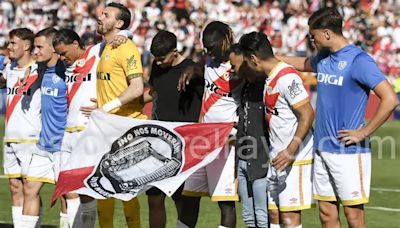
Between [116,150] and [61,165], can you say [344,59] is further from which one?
[61,165]

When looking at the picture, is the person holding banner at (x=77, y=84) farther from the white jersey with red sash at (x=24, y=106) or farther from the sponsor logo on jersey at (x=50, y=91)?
the white jersey with red sash at (x=24, y=106)

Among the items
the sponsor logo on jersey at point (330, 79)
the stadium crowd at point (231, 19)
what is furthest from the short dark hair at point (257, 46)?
the stadium crowd at point (231, 19)

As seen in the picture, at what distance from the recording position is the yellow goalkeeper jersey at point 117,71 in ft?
30.9

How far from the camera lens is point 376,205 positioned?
43.8 feet

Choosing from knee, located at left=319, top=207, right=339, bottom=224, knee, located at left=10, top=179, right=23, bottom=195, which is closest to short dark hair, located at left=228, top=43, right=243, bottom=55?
knee, located at left=319, top=207, right=339, bottom=224

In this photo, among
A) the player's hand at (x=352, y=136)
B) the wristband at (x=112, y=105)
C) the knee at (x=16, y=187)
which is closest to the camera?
the player's hand at (x=352, y=136)

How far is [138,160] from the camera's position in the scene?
941 centimetres

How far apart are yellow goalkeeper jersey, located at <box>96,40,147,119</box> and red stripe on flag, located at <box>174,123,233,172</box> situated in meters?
0.68

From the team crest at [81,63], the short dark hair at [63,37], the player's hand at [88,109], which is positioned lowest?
the player's hand at [88,109]

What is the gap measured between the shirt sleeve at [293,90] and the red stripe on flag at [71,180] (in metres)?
2.20

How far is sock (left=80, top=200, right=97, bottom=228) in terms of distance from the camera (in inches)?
385

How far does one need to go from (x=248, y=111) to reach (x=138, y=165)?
1.23 m

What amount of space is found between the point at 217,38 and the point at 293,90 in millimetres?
1090

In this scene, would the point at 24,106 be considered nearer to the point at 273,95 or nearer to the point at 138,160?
the point at 138,160
